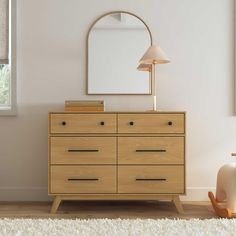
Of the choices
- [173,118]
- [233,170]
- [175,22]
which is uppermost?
[175,22]

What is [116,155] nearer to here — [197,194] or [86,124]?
[86,124]

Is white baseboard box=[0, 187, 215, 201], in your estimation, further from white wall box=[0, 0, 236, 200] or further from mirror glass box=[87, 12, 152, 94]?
mirror glass box=[87, 12, 152, 94]

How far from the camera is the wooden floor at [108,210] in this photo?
2.87 m

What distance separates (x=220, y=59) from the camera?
3.44 meters

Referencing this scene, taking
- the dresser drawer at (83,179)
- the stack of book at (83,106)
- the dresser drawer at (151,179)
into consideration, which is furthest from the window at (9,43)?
the dresser drawer at (151,179)

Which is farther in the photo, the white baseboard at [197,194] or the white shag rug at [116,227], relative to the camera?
the white baseboard at [197,194]

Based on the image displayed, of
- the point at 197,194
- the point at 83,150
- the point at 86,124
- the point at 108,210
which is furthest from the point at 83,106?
the point at 197,194

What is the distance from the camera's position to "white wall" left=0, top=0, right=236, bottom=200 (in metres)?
3.41

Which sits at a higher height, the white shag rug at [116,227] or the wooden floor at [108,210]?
the white shag rug at [116,227]

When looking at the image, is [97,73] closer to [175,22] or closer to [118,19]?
[118,19]

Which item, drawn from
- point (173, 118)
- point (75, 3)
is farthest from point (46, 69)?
point (173, 118)

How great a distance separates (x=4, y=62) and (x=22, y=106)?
42cm

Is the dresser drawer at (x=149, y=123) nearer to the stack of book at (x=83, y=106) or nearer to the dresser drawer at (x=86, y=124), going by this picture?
the dresser drawer at (x=86, y=124)

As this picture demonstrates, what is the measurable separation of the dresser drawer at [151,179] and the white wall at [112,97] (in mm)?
519
